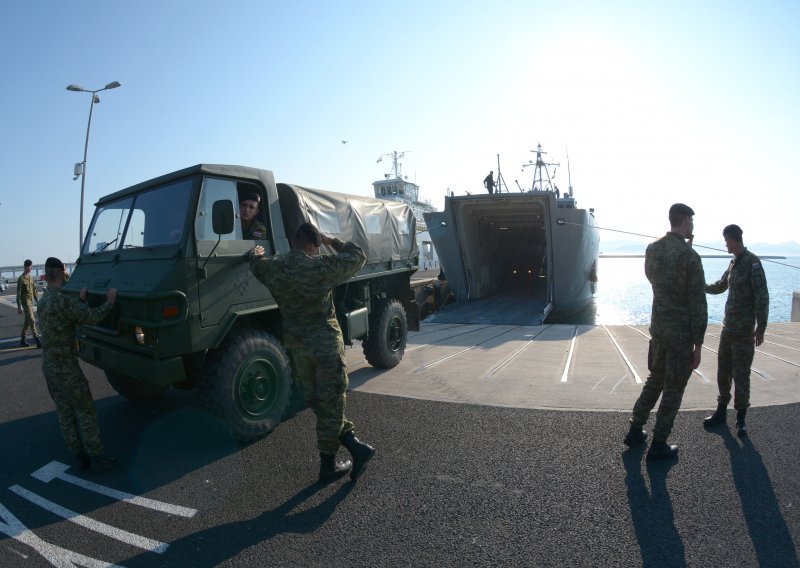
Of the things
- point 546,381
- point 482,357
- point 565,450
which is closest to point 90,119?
point 482,357

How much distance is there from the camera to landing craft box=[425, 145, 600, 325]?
13.3 metres

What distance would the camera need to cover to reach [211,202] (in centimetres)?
403

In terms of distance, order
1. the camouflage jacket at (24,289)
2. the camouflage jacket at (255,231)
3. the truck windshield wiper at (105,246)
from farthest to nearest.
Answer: the camouflage jacket at (24,289) < the truck windshield wiper at (105,246) < the camouflage jacket at (255,231)

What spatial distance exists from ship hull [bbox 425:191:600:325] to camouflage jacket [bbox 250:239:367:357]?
345 inches

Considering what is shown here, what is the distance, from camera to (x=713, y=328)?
9.43 metres

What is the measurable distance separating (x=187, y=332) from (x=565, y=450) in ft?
9.98

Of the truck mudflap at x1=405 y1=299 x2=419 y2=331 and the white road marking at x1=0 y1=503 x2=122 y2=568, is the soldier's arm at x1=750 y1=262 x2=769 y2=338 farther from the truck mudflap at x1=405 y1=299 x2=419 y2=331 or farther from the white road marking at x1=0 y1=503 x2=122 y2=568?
the white road marking at x1=0 y1=503 x2=122 y2=568

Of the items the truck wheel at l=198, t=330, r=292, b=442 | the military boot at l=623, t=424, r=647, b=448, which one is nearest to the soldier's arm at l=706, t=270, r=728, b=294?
the military boot at l=623, t=424, r=647, b=448

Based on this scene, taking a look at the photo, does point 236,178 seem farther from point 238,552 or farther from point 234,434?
point 238,552

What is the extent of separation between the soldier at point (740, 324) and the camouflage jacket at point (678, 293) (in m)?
0.70

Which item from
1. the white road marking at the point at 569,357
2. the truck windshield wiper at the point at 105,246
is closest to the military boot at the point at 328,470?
the truck windshield wiper at the point at 105,246

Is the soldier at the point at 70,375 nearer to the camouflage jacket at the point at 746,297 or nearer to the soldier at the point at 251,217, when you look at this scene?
the soldier at the point at 251,217

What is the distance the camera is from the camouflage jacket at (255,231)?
14.3 feet

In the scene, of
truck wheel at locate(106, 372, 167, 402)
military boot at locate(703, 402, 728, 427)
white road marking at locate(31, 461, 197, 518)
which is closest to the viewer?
white road marking at locate(31, 461, 197, 518)
